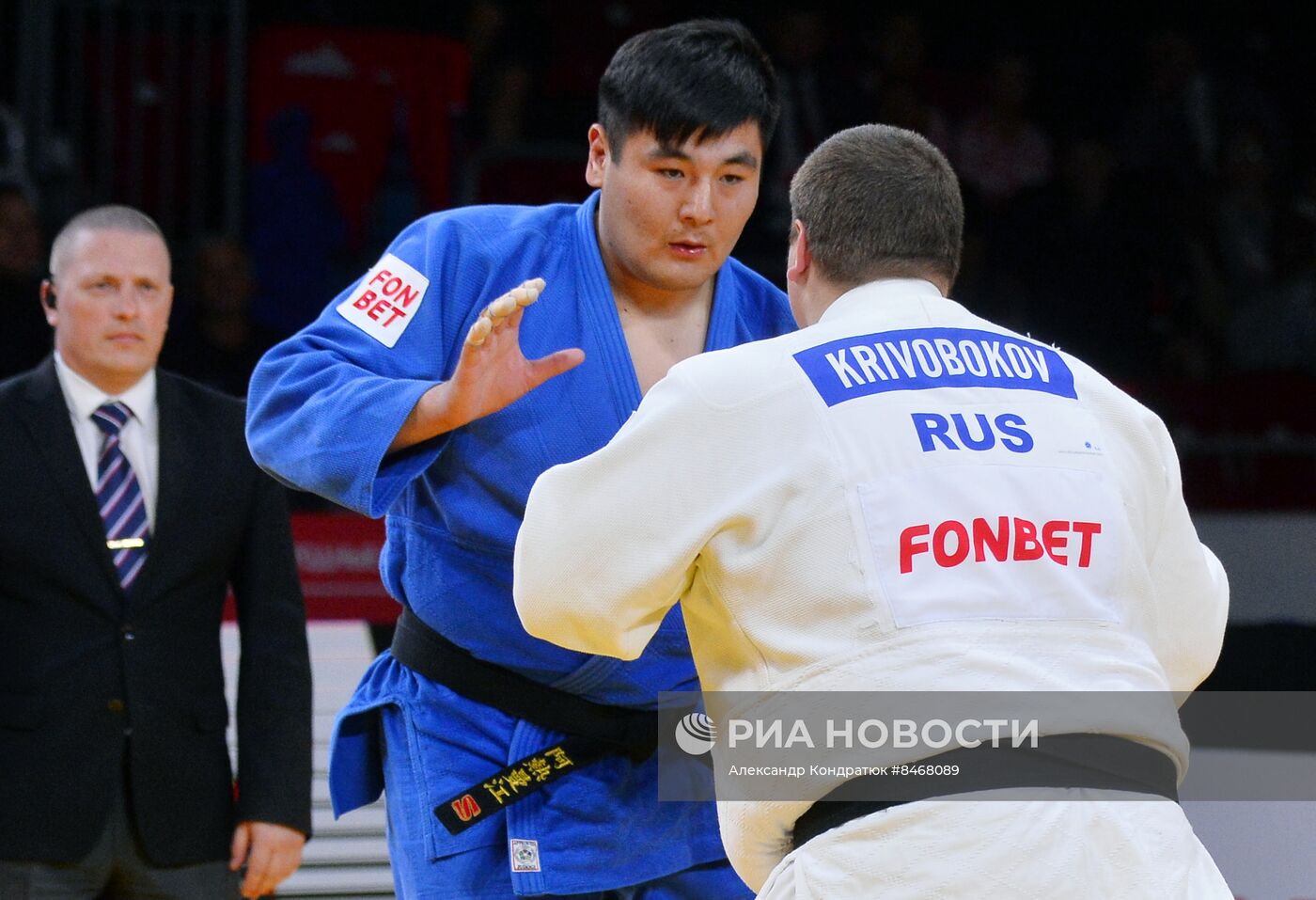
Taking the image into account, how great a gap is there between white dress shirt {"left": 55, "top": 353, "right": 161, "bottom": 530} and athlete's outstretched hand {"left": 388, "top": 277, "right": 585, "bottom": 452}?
1.30m

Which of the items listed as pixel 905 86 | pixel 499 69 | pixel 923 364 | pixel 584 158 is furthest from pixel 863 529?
pixel 905 86

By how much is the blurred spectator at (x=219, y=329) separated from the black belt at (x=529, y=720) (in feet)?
11.9

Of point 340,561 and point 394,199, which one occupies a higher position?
point 394,199

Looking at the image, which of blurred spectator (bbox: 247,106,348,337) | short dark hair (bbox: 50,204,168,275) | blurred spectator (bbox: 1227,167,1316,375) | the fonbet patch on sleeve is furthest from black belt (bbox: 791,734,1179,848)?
blurred spectator (bbox: 1227,167,1316,375)

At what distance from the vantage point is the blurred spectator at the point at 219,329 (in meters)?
6.17

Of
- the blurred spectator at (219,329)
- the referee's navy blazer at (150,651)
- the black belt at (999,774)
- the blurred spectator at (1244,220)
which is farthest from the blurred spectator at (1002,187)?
the black belt at (999,774)

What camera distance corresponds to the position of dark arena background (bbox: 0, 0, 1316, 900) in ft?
22.5

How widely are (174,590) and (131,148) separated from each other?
4.30 m

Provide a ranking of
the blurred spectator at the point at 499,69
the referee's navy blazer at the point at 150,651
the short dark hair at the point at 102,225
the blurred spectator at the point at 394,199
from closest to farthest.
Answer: the referee's navy blazer at the point at 150,651 → the short dark hair at the point at 102,225 → the blurred spectator at the point at 394,199 → the blurred spectator at the point at 499,69

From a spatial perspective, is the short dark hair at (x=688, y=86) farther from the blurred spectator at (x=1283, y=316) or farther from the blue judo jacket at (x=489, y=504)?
the blurred spectator at (x=1283, y=316)

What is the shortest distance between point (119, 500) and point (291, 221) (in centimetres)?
393

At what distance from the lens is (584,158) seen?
751cm

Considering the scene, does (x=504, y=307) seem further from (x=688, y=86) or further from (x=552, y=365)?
(x=688, y=86)

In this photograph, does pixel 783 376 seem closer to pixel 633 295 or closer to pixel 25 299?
pixel 633 295
